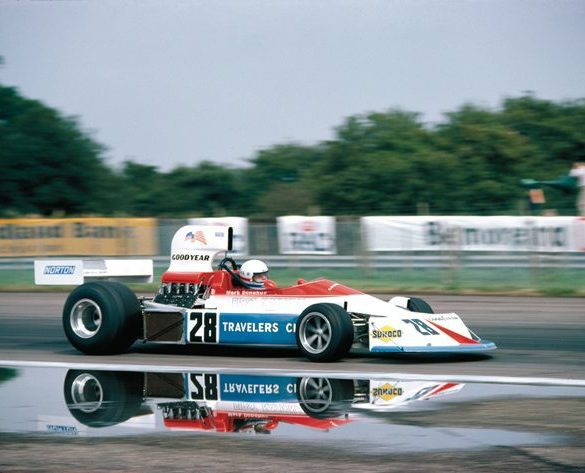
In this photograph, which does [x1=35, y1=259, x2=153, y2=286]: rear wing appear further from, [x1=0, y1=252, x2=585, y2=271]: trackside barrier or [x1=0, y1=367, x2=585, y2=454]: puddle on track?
[x1=0, y1=252, x2=585, y2=271]: trackside barrier

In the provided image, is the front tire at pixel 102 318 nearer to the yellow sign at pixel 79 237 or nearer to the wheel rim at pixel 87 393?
the wheel rim at pixel 87 393

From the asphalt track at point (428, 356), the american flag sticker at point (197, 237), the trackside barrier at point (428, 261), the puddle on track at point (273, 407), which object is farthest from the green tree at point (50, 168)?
the puddle on track at point (273, 407)

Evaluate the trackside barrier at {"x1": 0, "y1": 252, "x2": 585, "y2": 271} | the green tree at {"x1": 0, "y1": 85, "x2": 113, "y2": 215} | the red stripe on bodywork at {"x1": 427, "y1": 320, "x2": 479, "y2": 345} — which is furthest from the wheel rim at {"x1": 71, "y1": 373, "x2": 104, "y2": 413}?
the green tree at {"x1": 0, "y1": 85, "x2": 113, "y2": 215}

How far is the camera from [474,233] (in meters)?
22.9

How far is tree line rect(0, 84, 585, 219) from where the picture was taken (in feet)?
143

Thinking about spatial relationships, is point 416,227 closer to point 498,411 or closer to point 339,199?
point 498,411

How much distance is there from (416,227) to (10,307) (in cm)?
903

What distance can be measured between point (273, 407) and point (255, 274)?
352cm

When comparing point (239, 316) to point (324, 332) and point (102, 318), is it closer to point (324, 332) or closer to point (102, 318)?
point (324, 332)

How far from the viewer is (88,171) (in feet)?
161

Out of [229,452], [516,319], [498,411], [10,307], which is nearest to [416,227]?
[516,319]

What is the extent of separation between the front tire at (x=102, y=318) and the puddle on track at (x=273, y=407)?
118cm

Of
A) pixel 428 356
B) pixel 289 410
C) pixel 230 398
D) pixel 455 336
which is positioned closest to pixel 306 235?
pixel 428 356

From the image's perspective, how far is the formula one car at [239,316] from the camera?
444 inches
